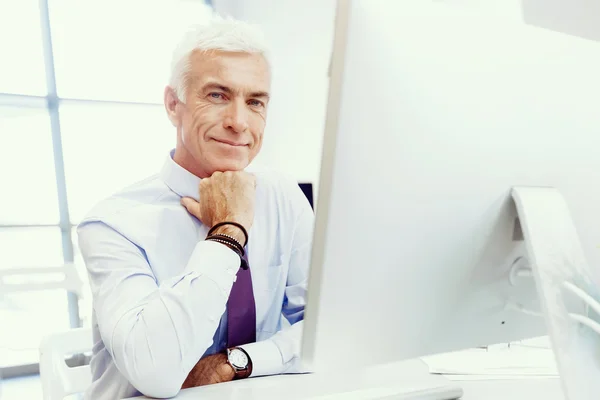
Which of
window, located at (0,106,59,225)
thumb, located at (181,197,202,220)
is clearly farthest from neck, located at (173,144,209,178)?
window, located at (0,106,59,225)

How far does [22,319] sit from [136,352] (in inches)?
84.5

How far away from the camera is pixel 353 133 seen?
471 mm

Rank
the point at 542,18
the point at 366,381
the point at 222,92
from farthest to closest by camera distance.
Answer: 1. the point at 542,18
2. the point at 222,92
3. the point at 366,381

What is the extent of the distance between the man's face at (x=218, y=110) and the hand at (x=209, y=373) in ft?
1.69

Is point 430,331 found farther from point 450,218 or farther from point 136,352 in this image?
point 136,352

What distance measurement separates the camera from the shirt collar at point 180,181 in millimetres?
1347

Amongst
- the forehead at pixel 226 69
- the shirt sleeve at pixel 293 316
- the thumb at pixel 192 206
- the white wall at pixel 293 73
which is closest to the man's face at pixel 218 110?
the forehead at pixel 226 69

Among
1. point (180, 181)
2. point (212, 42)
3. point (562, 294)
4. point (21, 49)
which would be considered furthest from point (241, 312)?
point (21, 49)

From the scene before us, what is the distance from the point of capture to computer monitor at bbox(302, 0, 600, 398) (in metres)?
0.48

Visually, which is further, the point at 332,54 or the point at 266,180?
the point at 266,180

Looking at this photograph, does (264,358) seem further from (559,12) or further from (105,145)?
(105,145)

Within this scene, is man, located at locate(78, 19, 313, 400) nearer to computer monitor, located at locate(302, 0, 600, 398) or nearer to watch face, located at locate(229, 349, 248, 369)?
watch face, located at locate(229, 349, 248, 369)

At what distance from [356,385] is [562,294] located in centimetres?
41

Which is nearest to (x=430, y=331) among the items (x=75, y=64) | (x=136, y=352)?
(x=136, y=352)
